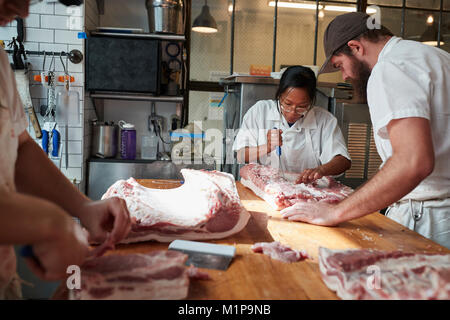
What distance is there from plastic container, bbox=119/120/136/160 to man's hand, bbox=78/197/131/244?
2.75 m

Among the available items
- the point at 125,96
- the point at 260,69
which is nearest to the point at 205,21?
the point at 260,69

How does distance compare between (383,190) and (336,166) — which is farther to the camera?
(336,166)

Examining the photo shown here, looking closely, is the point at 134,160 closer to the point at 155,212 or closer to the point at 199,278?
the point at 155,212

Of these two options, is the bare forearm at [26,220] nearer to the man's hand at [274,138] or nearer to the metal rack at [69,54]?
the man's hand at [274,138]

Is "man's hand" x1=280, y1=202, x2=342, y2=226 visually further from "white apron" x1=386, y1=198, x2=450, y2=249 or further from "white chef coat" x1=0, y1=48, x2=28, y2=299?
"white chef coat" x1=0, y1=48, x2=28, y2=299

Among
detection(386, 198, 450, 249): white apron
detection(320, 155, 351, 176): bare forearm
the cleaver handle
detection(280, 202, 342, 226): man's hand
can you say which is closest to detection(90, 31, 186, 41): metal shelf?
the cleaver handle

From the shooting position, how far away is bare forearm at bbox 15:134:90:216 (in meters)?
1.22

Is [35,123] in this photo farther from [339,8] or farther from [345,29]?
[339,8]

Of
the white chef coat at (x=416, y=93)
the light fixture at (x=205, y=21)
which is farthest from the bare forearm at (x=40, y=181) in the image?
the light fixture at (x=205, y=21)

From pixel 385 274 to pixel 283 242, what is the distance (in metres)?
0.48

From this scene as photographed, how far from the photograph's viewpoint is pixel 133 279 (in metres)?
1.02

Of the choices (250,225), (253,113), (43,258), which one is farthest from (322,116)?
(43,258)

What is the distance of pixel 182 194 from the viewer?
1.84m
